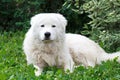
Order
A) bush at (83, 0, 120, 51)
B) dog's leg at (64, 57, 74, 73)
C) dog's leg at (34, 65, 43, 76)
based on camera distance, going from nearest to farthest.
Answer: dog's leg at (34, 65, 43, 76) < dog's leg at (64, 57, 74, 73) < bush at (83, 0, 120, 51)

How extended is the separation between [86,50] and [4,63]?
1475mm

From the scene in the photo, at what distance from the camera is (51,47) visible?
22.5 ft

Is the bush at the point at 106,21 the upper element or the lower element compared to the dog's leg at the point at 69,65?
upper

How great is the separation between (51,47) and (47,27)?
40cm

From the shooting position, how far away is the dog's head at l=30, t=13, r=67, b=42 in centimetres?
659

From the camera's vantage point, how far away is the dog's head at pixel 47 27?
6.59 meters

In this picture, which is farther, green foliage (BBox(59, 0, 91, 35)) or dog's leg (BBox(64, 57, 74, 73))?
green foliage (BBox(59, 0, 91, 35))

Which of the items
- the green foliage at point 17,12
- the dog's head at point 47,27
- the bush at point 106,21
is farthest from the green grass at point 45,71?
the green foliage at point 17,12

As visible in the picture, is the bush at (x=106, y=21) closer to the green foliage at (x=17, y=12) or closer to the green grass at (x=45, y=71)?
the green grass at (x=45, y=71)

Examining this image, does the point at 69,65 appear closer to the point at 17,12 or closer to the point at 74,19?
the point at 74,19

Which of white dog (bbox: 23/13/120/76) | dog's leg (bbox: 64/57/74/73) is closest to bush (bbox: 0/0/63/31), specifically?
white dog (bbox: 23/13/120/76)

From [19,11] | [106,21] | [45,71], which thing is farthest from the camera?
[19,11]

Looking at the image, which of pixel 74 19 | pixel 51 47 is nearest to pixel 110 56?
pixel 51 47

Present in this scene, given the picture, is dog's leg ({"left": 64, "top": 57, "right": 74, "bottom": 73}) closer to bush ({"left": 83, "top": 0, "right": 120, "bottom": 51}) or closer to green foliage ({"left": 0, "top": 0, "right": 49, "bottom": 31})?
bush ({"left": 83, "top": 0, "right": 120, "bottom": 51})
